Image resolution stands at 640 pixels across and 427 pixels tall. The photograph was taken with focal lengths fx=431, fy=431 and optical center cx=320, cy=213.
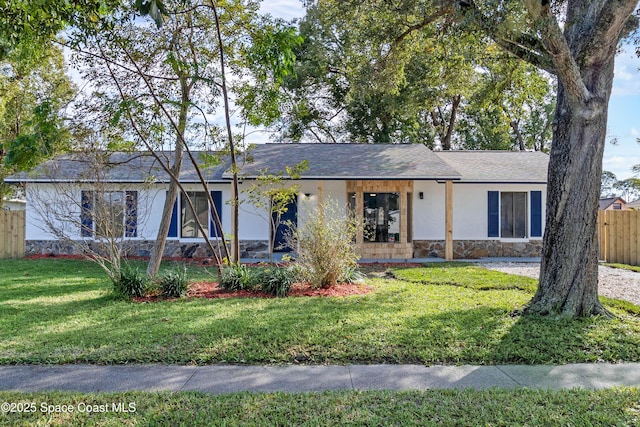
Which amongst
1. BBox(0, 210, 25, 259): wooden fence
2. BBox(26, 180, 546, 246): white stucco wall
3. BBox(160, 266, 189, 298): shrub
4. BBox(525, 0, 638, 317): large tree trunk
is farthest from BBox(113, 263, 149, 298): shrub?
BBox(0, 210, 25, 259): wooden fence

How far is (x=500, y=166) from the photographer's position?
1562 cm

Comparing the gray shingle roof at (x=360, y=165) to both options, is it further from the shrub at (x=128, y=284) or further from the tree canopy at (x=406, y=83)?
the shrub at (x=128, y=284)

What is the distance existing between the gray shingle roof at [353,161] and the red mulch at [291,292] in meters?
4.25

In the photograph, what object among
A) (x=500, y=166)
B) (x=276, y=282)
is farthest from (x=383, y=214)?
(x=276, y=282)

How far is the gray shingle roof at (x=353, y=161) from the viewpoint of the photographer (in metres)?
13.1

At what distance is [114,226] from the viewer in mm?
7652

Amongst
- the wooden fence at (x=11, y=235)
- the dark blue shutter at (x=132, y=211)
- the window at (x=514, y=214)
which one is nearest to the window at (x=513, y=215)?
the window at (x=514, y=214)

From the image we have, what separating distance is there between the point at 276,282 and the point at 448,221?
7.31 metres

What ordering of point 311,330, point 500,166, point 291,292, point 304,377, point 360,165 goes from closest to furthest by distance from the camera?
point 304,377 → point 311,330 → point 291,292 → point 360,165 → point 500,166

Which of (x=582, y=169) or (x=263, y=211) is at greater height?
(x=582, y=169)

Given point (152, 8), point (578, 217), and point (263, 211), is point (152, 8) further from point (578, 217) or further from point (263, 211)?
point (263, 211)

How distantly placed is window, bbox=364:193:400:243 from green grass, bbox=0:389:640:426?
1032 centimetres

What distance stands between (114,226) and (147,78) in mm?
2730

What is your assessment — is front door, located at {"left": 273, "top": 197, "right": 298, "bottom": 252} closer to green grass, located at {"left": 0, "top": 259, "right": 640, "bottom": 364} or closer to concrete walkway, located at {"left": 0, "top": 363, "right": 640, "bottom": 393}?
green grass, located at {"left": 0, "top": 259, "right": 640, "bottom": 364}
